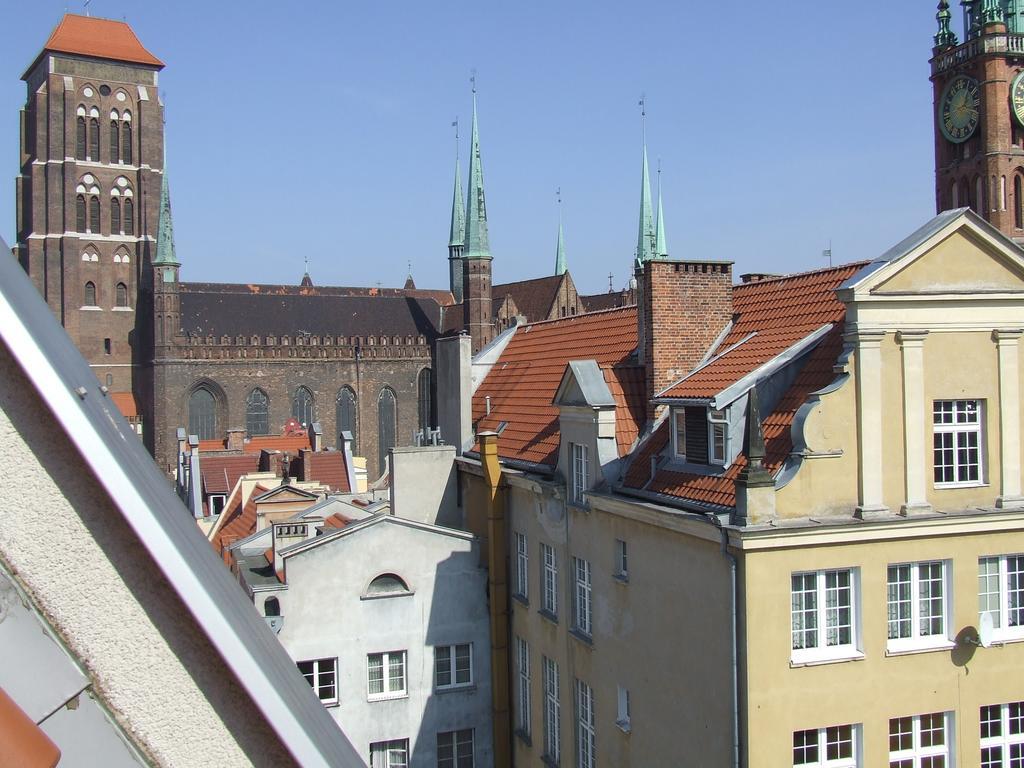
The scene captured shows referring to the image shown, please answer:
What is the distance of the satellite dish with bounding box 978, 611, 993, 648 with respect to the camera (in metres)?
13.0

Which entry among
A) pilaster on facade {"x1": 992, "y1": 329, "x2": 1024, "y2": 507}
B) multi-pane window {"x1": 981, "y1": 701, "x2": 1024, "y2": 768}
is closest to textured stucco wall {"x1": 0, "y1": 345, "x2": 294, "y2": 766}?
multi-pane window {"x1": 981, "y1": 701, "x2": 1024, "y2": 768}

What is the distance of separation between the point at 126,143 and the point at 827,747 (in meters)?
66.9

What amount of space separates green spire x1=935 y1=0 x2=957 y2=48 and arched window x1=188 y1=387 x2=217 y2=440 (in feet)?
179

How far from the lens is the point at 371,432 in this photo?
222ft

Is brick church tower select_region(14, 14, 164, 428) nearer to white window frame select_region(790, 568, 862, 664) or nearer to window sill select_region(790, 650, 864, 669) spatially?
white window frame select_region(790, 568, 862, 664)

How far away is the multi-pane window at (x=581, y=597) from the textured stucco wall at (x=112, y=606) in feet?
47.6

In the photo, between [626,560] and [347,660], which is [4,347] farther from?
[347,660]

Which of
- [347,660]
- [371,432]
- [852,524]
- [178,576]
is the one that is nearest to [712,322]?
[852,524]

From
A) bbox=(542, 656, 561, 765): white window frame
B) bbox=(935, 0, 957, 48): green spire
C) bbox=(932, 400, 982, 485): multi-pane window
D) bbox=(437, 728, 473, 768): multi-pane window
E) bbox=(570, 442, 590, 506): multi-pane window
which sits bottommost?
bbox=(437, 728, 473, 768): multi-pane window

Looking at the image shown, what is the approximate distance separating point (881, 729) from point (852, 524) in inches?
105

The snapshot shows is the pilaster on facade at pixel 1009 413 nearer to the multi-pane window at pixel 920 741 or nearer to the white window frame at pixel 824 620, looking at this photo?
the white window frame at pixel 824 620

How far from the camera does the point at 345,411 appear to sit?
67.5 m

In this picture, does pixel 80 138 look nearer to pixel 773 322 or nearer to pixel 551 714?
pixel 551 714

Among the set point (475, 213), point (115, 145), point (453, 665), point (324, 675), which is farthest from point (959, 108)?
point (324, 675)
